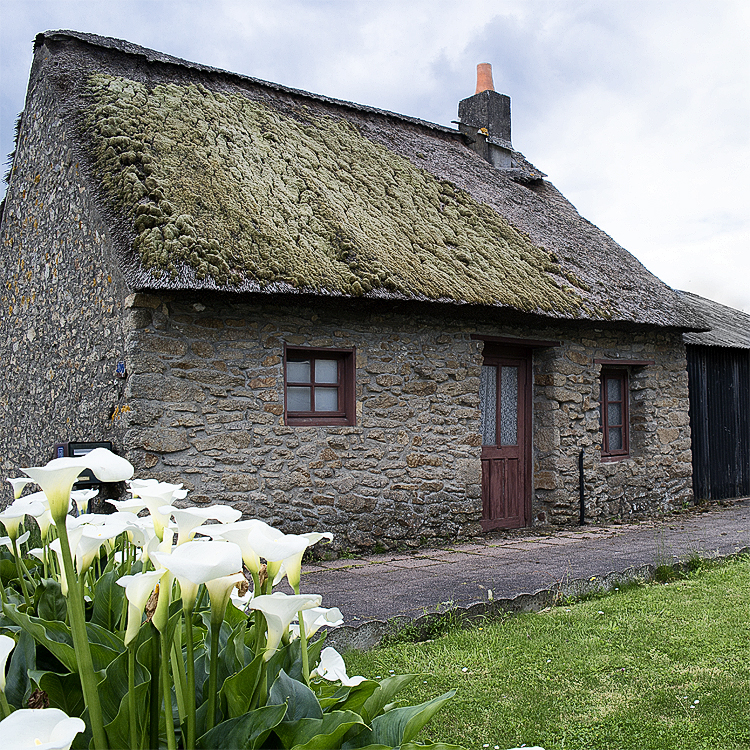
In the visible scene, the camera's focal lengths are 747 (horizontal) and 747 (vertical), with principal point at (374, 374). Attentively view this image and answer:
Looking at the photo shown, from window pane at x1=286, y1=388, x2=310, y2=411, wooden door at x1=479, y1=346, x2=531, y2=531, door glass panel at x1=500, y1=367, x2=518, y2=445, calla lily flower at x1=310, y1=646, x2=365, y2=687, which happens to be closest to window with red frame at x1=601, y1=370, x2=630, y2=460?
wooden door at x1=479, y1=346, x2=531, y2=531

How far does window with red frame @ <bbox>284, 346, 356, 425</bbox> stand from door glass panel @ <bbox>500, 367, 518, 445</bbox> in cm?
222

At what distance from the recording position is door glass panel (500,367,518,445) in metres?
8.35

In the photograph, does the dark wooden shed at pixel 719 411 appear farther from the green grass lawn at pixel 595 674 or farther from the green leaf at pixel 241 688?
the green leaf at pixel 241 688

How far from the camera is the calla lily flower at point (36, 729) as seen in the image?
2.78 ft

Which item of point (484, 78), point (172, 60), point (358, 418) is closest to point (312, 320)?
point (358, 418)

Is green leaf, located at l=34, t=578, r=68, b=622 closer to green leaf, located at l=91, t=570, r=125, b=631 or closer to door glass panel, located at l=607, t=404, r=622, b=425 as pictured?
green leaf, located at l=91, t=570, r=125, b=631

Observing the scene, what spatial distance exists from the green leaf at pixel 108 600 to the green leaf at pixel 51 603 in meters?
0.11

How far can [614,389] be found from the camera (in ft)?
31.0

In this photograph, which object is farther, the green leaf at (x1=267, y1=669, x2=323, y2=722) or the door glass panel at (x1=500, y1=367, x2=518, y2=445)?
the door glass panel at (x1=500, y1=367, x2=518, y2=445)

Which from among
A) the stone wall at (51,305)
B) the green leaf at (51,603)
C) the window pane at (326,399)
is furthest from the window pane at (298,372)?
the green leaf at (51,603)

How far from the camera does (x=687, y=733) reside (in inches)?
A: 117

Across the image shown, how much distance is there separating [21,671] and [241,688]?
49cm

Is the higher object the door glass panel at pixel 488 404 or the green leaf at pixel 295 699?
the door glass panel at pixel 488 404

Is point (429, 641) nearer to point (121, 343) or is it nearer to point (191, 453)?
point (191, 453)
